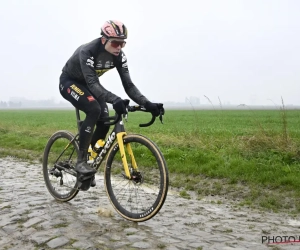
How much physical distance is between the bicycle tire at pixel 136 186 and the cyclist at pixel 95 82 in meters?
0.39

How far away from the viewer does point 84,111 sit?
19.7 ft

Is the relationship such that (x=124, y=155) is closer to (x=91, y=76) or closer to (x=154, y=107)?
(x=154, y=107)

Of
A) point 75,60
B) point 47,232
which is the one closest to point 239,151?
point 75,60

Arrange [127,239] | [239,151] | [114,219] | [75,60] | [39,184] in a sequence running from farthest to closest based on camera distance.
Answer: [239,151], [39,184], [75,60], [114,219], [127,239]

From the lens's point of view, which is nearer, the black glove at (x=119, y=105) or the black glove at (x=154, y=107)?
the black glove at (x=119, y=105)

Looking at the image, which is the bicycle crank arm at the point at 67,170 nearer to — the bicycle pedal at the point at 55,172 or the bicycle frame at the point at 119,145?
the bicycle pedal at the point at 55,172

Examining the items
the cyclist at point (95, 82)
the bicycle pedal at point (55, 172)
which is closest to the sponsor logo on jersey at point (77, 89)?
the cyclist at point (95, 82)

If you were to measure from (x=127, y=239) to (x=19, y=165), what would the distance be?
7857 millimetres

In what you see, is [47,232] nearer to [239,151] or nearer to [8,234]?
[8,234]

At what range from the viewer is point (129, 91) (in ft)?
20.3

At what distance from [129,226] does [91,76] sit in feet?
7.35

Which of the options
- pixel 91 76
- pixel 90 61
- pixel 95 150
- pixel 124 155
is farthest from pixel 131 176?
pixel 90 61

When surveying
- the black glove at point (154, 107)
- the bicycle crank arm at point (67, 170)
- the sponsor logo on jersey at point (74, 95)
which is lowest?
the bicycle crank arm at point (67, 170)

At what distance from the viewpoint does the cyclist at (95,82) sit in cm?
560
